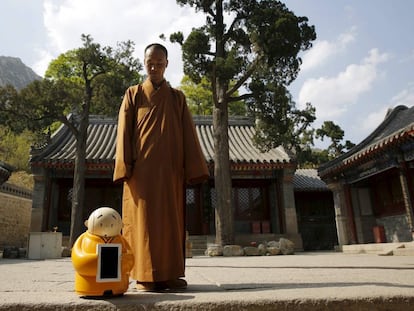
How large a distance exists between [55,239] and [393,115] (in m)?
12.4

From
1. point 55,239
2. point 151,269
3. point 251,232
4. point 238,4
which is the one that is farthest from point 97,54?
point 151,269

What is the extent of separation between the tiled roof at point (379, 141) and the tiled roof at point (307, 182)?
3446 mm

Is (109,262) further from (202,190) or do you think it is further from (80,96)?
(202,190)

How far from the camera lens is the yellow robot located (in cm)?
183

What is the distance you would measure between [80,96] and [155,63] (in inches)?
387

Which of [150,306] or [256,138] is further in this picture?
[256,138]

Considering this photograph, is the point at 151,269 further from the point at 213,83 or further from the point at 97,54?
the point at 97,54

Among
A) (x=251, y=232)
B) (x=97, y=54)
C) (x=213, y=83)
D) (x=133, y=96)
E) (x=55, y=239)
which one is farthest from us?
(x=251, y=232)

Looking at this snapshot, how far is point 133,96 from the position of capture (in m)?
2.78

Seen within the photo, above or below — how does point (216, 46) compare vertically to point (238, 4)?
below

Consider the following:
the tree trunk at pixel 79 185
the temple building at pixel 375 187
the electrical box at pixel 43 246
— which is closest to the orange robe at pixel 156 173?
the electrical box at pixel 43 246

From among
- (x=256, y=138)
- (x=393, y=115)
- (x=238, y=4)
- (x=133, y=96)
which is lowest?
(x=133, y=96)

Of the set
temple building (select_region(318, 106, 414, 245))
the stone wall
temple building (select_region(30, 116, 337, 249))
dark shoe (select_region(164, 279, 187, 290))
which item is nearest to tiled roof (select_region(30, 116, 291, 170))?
temple building (select_region(30, 116, 337, 249))

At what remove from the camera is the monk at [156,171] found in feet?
7.50
